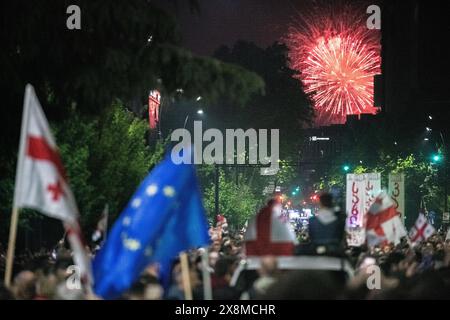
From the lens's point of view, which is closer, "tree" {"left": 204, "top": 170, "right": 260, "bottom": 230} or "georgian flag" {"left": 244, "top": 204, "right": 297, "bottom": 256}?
"georgian flag" {"left": 244, "top": 204, "right": 297, "bottom": 256}

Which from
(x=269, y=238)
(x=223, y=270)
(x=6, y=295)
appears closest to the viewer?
(x=269, y=238)

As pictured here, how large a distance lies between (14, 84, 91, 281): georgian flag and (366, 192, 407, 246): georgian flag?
8.32 m

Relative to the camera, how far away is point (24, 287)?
1035 cm

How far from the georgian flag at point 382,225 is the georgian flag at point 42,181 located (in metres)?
8.32

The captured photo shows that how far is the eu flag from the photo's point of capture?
343 inches

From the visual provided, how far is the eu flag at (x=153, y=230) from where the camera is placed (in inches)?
343

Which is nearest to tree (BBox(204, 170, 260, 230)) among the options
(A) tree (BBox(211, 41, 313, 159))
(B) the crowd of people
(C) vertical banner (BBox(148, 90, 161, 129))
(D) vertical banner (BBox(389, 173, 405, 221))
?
(A) tree (BBox(211, 41, 313, 159))

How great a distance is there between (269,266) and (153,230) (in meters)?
1.21

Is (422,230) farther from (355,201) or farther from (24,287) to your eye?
(355,201)

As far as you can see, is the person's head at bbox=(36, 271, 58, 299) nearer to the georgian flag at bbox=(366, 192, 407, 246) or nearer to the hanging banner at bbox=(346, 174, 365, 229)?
the georgian flag at bbox=(366, 192, 407, 246)

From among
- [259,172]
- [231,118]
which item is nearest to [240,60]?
[231,118]

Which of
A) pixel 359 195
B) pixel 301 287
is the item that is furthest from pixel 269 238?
pixel 359 195

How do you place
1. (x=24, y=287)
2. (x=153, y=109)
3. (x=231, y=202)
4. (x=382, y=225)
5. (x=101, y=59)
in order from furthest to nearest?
(x=231, y=202)
(x=153, y=109)
(x=382, y=225)
(x=101, y=59)
(x=24, y=287)

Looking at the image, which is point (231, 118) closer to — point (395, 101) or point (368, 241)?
point (395, 101)
